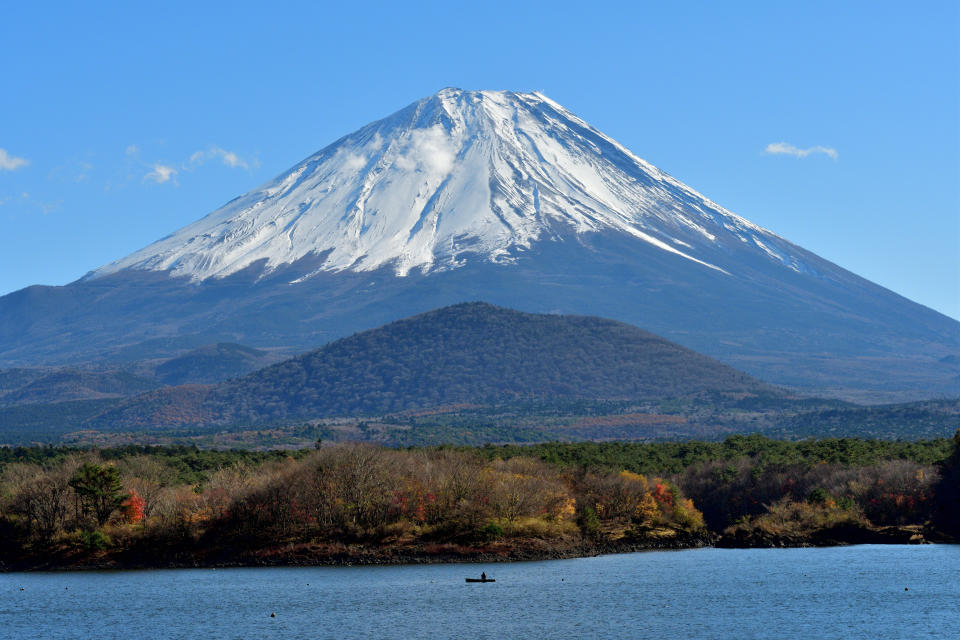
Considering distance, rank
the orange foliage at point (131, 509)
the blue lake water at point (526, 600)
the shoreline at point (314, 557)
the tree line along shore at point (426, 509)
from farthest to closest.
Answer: the orange foliage at point (131, 509), the tree line along shore at point (426, 509), the shoreline at point (314, 557), the blue lake water at point (526, 600)

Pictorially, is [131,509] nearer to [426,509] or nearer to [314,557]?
[314,557]

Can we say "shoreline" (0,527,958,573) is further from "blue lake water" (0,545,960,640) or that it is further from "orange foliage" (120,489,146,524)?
"orange foliage" (120,489,146,524)

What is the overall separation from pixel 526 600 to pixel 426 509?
21.4 m

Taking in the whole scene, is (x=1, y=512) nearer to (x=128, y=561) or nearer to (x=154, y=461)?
(x=128, y=561)

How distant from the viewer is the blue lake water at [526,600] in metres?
60.5

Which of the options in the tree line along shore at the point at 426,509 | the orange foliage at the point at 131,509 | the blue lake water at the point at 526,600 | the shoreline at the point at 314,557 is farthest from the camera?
the orange foliage at the point at 131,509

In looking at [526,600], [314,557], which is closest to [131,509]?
[314,557]

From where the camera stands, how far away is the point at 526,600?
68188mm

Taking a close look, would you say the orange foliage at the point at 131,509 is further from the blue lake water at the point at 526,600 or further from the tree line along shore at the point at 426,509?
the blue lake water at the point at 526,600

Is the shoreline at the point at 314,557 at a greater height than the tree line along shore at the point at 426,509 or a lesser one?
lesser

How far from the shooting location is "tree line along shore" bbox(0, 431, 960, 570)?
86750mm

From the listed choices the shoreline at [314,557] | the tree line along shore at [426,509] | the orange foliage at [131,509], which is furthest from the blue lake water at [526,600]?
the orange foliage at [131,509]

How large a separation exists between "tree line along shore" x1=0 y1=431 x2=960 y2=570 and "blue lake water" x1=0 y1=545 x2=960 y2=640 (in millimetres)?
3863

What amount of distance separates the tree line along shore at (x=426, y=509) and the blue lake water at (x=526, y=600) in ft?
12.7
